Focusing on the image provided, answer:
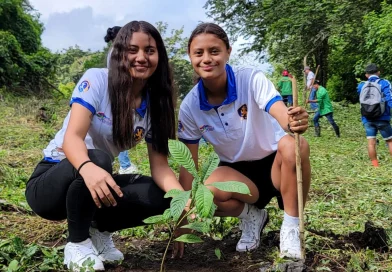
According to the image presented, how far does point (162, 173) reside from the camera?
212 cm

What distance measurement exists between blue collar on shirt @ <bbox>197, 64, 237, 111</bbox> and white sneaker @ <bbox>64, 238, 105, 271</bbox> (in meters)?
0.83

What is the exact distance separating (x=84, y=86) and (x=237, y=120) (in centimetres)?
74

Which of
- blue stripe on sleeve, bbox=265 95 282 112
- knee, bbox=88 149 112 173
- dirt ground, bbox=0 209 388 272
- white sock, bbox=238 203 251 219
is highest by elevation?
blue stripe on sleeve, bbox=265 95 282 112

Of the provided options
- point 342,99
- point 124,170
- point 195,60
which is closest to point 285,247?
point 195,60

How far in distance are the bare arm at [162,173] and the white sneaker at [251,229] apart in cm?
43

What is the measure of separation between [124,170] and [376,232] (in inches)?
135

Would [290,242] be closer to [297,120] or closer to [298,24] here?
[297,120]

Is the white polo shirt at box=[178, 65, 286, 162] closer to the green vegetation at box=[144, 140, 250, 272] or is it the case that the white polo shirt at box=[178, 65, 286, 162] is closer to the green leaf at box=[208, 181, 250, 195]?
the green vegetation at box=[144, 140, 250, 272]

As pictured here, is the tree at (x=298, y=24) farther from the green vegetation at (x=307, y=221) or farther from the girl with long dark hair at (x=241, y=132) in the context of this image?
the girl with long dark hair at (x=241, y=132)

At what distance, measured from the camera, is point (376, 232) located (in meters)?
2.07

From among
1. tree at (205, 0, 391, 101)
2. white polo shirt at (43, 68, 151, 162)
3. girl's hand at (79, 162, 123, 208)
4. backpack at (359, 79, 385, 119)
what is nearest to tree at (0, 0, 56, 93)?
tree at (205, 0, 391, 101)

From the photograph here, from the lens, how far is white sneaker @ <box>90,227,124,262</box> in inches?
81.7

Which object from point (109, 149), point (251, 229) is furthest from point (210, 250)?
point (109, 149)

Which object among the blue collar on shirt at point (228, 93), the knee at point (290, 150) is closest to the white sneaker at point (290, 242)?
the knee at point (290, 150)
